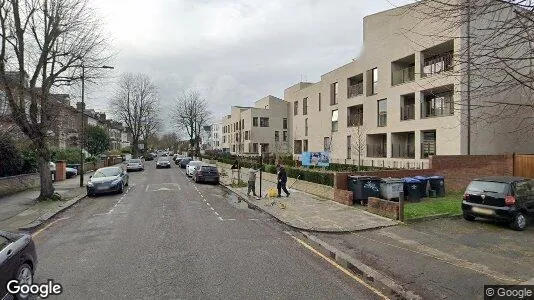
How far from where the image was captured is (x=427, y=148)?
82.9 feet

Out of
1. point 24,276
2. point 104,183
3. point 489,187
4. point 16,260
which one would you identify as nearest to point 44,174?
point 104,183

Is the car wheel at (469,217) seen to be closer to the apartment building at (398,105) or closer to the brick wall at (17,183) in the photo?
the apartment building at (398,105)

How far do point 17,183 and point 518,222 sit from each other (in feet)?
74.9

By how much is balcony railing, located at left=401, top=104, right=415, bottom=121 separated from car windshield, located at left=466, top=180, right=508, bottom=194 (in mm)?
15089

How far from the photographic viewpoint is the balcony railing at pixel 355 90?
33.3 meters

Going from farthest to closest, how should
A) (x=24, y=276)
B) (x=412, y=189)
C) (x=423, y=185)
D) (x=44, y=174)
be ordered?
(x=44, y=174), (x=423, y=185), (x=412, y=189), (x=24, y=276)

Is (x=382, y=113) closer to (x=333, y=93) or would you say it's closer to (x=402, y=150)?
(x=402, y=150)

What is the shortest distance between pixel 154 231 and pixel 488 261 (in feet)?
26.5

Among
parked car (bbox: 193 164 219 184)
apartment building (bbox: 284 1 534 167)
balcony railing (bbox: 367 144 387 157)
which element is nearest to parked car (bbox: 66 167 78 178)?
parked car (bbox: 193 164 219 184)

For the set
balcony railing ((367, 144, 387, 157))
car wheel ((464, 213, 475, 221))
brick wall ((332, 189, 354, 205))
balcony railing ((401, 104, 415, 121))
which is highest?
balcony railing ((401, 104, 415, 121))

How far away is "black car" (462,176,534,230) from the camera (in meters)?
11.3

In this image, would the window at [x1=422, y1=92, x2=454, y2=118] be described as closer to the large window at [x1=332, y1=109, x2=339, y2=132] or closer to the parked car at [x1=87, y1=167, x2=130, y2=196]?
the large window at [x1=332, y1=109, x2=339, y2=132]

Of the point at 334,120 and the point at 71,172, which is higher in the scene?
the point at 334,120

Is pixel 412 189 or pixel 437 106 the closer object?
pixel 412 189
